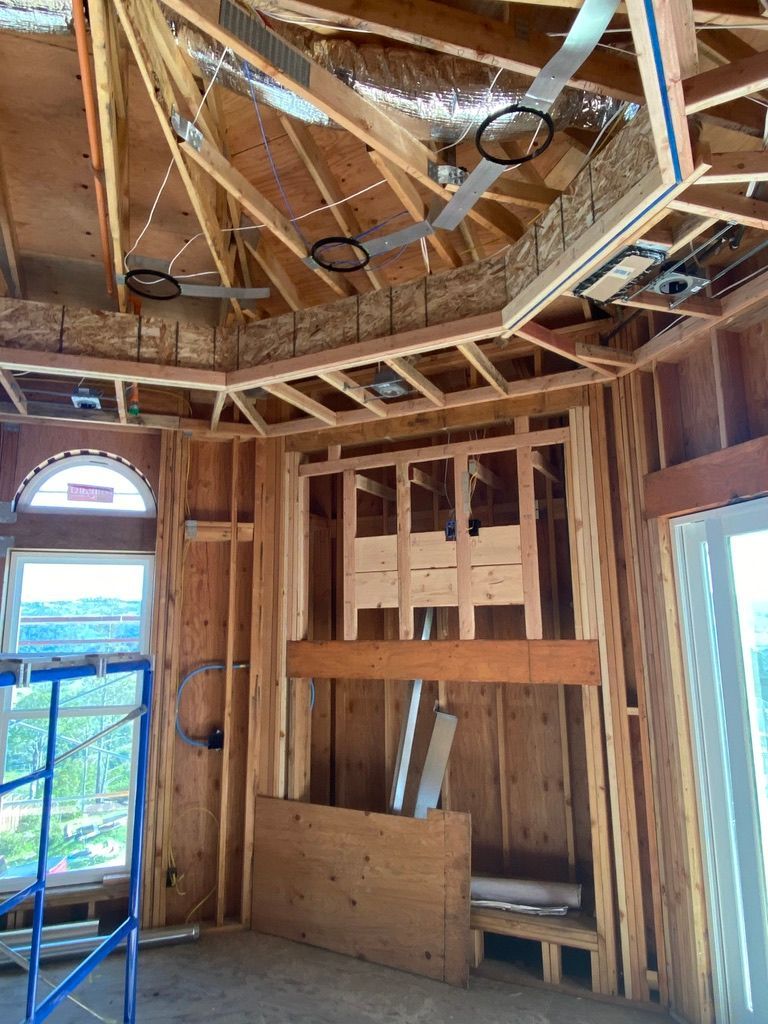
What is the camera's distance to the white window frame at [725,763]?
9.43 feet

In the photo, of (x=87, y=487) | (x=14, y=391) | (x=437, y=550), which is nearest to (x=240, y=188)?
(x=14, y=391)

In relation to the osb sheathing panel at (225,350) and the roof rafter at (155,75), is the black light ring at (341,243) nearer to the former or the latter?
the roof rafter at (155,75)

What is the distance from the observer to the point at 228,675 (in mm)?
4453

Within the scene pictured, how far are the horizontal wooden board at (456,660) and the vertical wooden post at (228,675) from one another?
1.46ft

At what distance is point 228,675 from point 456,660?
5.27ft

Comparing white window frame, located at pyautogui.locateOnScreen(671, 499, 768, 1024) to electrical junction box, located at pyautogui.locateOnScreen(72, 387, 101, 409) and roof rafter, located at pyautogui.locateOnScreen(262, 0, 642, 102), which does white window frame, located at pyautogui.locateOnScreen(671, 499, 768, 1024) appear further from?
electrical junction box, located at pyautogui.locateOnScreen(72, 387, 101, 409)

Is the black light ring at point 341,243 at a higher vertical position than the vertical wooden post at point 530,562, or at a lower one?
higher

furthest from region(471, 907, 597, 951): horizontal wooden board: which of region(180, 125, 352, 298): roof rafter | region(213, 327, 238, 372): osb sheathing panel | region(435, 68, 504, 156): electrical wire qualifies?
region(435, 68, 504, 156): electrical wire

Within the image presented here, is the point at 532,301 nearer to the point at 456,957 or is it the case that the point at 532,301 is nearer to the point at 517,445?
the point at 517,445

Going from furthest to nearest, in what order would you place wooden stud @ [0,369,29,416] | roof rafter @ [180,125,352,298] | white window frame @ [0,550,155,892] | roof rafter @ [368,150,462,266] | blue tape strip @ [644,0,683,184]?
white window frame @ [0,550,155,892]
wooden stud @ [0,369,29,416]
roof rafter @ [368,150,462,266]
roof rafter @ [180,125,352,298]
blue tape strip @ [644,0,683,184]

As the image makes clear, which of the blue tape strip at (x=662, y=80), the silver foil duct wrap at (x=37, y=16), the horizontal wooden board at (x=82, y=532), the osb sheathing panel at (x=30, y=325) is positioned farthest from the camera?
the horizontal wooden board at (x=82, y=532)

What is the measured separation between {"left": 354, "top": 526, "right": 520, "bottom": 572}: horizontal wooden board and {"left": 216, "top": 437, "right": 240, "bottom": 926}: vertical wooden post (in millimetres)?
943

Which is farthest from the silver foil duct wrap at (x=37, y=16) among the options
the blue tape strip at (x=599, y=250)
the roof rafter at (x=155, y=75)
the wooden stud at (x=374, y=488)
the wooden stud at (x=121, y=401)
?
the wooden stud at (x=374, y=488)

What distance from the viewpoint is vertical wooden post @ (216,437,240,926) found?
4.23 meters
